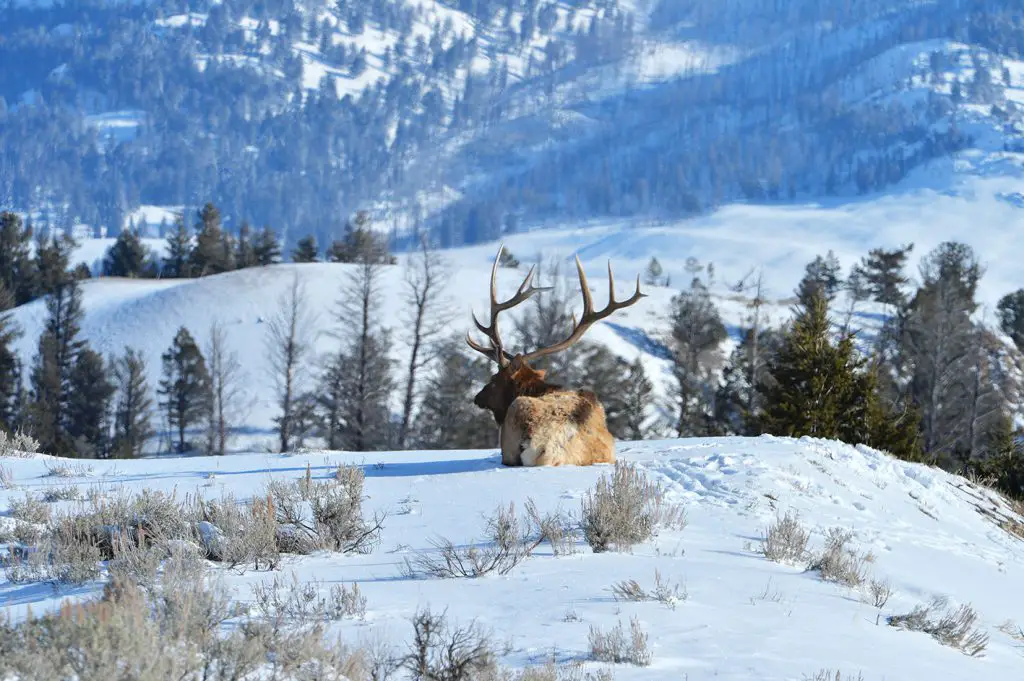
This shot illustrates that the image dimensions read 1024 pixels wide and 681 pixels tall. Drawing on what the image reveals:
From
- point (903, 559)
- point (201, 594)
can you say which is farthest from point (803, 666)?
point (903, 559)

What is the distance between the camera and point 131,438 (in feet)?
147

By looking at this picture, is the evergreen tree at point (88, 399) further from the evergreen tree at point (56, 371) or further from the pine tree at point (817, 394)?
the pine tree at point (817, 394)

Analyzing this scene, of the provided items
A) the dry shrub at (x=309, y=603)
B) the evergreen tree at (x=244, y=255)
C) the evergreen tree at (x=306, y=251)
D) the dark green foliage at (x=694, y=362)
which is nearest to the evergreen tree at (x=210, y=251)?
the evergreen tree at (x=244, y=255)

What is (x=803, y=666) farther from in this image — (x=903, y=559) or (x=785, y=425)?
(x=785, y=425)

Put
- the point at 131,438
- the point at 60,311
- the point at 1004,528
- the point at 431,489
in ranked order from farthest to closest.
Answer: the point at 60,311, the point at 131,438, the point at 1004,528, the point at 431,489

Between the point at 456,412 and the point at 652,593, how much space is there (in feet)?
106

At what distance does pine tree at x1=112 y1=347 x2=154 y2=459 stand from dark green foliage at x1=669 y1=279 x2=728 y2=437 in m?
24.7

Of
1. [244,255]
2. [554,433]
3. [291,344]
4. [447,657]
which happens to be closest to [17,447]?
[554,433]

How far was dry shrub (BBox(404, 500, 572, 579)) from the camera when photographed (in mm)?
5141

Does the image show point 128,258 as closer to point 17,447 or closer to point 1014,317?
point 1014,317

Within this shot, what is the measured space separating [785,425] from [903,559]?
13741mm

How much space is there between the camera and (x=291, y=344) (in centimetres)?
4209

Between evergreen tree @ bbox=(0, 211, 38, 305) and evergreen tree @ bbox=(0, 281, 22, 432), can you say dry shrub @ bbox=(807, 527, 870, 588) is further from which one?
evergreen tree @ bbox=(0, 211, 38, 305)

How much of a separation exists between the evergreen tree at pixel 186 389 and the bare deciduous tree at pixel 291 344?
11.4ft
